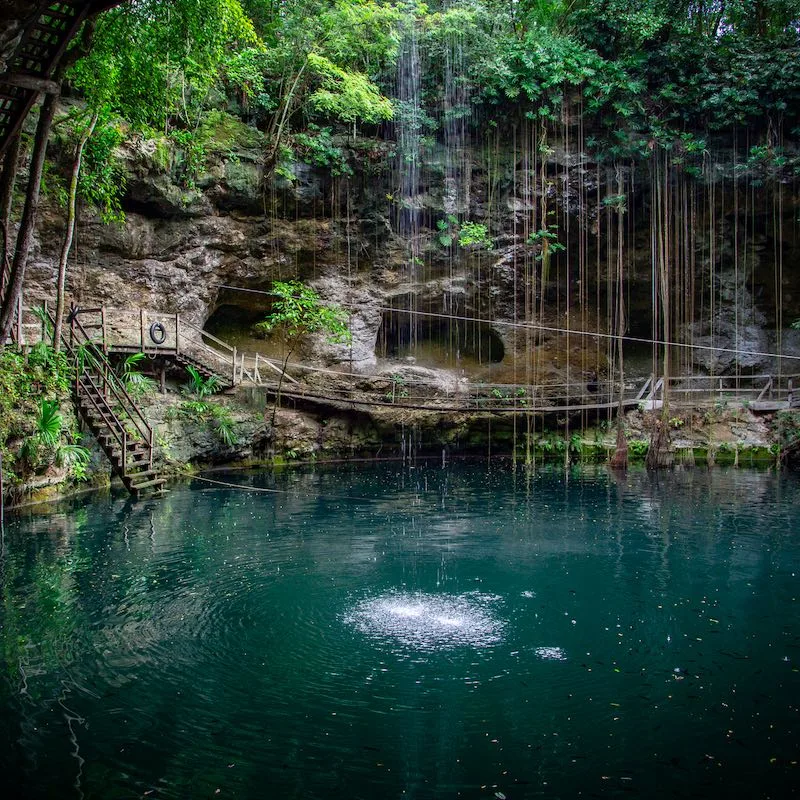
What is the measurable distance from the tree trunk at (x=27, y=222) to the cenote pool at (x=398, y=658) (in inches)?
106

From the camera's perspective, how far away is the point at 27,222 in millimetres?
7605

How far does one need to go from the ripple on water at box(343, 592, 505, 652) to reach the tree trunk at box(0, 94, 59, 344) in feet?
15.6

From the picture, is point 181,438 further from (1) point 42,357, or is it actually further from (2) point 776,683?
(2) point 776,683

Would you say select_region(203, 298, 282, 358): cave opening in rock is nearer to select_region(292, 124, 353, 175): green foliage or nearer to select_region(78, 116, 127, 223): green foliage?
select_region(292, 124, 353, 175): green foliage

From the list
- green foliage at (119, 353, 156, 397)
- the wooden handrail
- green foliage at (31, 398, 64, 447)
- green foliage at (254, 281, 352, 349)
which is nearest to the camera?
green foliage at (31, 398, 64, 447)

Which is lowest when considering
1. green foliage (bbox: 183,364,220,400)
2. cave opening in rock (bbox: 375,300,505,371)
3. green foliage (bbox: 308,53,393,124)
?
green foliage (bbox: 183,364,220,400)

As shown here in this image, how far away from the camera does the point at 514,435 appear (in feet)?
58.3

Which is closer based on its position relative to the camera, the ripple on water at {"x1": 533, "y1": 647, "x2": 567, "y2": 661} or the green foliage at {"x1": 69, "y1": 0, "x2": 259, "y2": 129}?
the ripple on water at {"x1": 533, "y1": 647, "x2": 567, "y2": 661}

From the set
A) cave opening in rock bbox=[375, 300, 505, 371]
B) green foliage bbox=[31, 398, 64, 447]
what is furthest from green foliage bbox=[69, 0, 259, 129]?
cave opening in rock bbox=[375, 300, 505, 371]

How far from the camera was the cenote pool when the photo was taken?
364cm

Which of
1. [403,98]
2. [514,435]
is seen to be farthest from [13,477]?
[403,98]

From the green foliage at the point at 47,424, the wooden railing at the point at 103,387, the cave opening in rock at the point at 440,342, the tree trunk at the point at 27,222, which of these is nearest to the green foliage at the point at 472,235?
the cave opening in rock at the point at 440,342

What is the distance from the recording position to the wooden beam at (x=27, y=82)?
18.1ft

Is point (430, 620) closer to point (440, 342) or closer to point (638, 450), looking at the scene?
point (638, 450)
